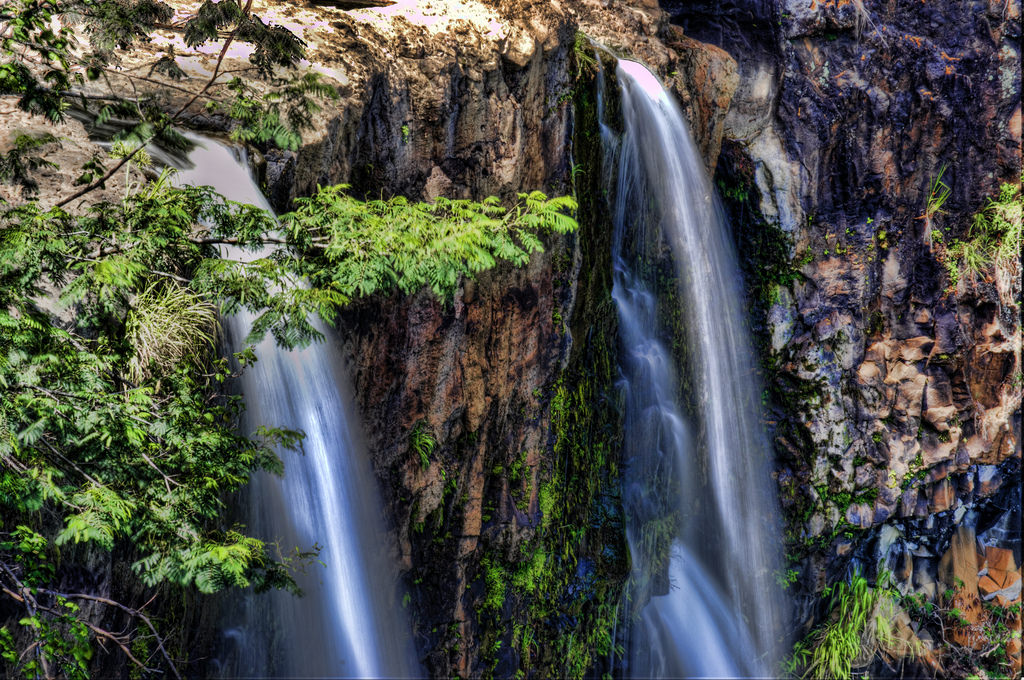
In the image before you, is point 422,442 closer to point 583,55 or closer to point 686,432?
point 686,432

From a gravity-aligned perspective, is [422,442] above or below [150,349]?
below

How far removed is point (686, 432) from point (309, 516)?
13.2ft

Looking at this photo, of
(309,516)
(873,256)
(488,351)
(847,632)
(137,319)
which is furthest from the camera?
(873,256)

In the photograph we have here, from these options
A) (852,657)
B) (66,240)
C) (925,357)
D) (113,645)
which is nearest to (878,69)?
(925,357)

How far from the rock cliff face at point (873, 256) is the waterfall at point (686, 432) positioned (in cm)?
49

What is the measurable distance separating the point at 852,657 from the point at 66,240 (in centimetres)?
785

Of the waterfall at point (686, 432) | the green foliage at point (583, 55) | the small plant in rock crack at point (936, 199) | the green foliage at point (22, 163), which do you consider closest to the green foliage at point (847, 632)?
the waterfall at point (686, 432)

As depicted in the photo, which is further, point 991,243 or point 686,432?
point 991,243

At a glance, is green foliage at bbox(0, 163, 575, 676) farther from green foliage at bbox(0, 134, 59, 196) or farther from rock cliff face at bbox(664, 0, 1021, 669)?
rock cliff face at bbox(664, 0, 1021, 669)

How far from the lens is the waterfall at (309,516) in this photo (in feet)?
12.1

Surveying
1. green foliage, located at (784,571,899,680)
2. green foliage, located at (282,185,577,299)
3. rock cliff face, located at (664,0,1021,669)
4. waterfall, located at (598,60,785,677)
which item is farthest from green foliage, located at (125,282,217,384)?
green foliage, located at (784,571,899,680)

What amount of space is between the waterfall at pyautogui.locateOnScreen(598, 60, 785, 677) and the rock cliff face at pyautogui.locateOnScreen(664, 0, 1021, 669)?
49cm

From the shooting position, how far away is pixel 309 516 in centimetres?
392

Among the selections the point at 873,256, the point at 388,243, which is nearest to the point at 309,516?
the point at 388,243
